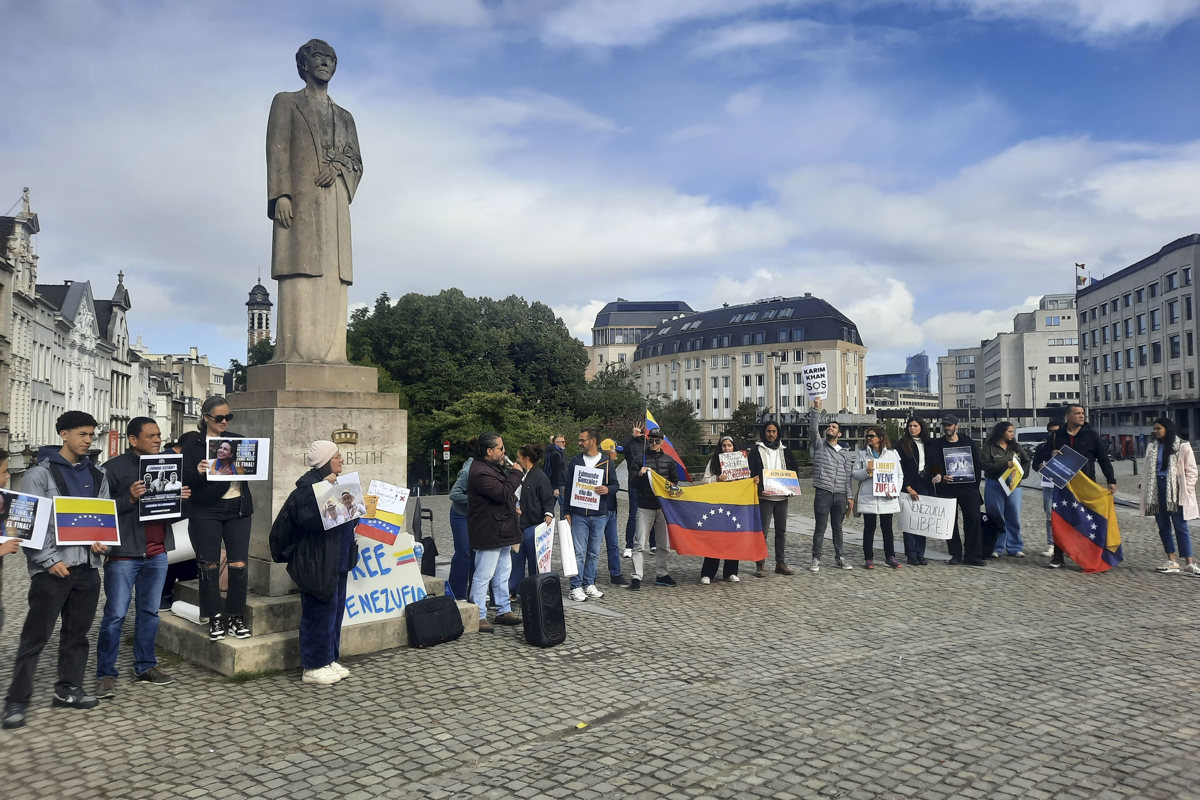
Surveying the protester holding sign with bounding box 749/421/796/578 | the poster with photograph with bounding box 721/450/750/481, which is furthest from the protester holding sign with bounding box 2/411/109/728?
the protester holding sign with bounding box 749/421/796/578

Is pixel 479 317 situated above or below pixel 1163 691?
above

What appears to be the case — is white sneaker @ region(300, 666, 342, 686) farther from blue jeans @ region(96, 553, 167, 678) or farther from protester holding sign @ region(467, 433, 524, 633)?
protester holding sign @ region(467, 433, 524, 633)

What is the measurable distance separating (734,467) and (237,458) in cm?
633

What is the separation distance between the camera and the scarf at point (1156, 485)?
11250mm

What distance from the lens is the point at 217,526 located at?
22.4ft

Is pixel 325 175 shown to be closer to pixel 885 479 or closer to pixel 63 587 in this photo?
pixel 63 587

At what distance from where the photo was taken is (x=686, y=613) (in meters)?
9.05

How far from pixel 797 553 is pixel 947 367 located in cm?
18258

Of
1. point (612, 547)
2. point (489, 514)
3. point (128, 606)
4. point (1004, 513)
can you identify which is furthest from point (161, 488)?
point (1004, 513)

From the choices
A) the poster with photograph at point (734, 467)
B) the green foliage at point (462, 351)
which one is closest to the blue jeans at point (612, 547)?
the poster with photograph at point (734, 467)

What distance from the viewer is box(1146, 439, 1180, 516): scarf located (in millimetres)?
11250

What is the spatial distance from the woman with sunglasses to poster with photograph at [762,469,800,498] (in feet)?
21.5

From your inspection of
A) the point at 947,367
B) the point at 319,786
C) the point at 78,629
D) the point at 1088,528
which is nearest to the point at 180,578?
the point at 78,629

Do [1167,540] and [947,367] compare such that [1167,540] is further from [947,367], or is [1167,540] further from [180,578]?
[947,367]
